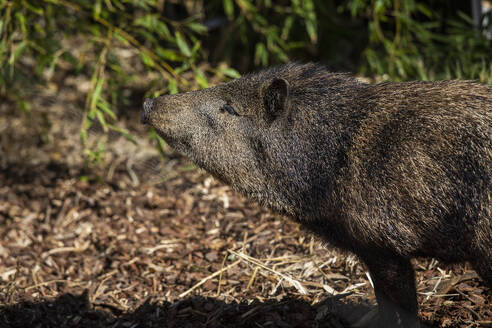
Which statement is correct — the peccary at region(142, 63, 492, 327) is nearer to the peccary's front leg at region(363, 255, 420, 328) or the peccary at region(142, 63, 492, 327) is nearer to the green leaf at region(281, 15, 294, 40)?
the peccary's front leg at region(363, 255, 420, 328)

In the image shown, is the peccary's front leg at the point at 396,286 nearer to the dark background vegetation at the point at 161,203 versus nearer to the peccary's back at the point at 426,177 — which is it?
the peccary's back at the point at 426,177

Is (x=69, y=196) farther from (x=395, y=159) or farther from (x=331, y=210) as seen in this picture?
(x=395, y=159)

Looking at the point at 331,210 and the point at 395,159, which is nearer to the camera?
Answer: the point at 395,159

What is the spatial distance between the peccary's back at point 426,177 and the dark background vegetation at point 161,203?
543mm

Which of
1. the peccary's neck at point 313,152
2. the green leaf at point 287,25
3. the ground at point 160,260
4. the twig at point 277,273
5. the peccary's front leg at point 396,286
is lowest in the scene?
the ground at point 160,260

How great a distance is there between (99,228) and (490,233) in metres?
3.50

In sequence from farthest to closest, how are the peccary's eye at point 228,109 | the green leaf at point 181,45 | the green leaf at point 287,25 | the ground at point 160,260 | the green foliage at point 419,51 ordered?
the green leaf at point 287,25, the green foliage at point 419,51, the green leaf at point 181,45, the ground at point 160,260, the peccary's eye at point 228,109

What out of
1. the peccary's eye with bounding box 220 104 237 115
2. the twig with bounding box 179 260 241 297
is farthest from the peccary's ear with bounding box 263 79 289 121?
the twig with bounding box 179 260 241 297

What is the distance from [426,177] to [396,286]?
68 cm

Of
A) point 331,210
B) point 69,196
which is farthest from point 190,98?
point 69,196

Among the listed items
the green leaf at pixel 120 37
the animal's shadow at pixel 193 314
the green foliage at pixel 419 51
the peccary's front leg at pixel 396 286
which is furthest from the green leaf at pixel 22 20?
the peccary's front leg at pixel 396 286

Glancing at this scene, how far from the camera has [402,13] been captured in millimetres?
6648

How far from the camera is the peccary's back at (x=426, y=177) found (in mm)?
3078

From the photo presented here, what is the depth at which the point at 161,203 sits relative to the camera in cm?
571
